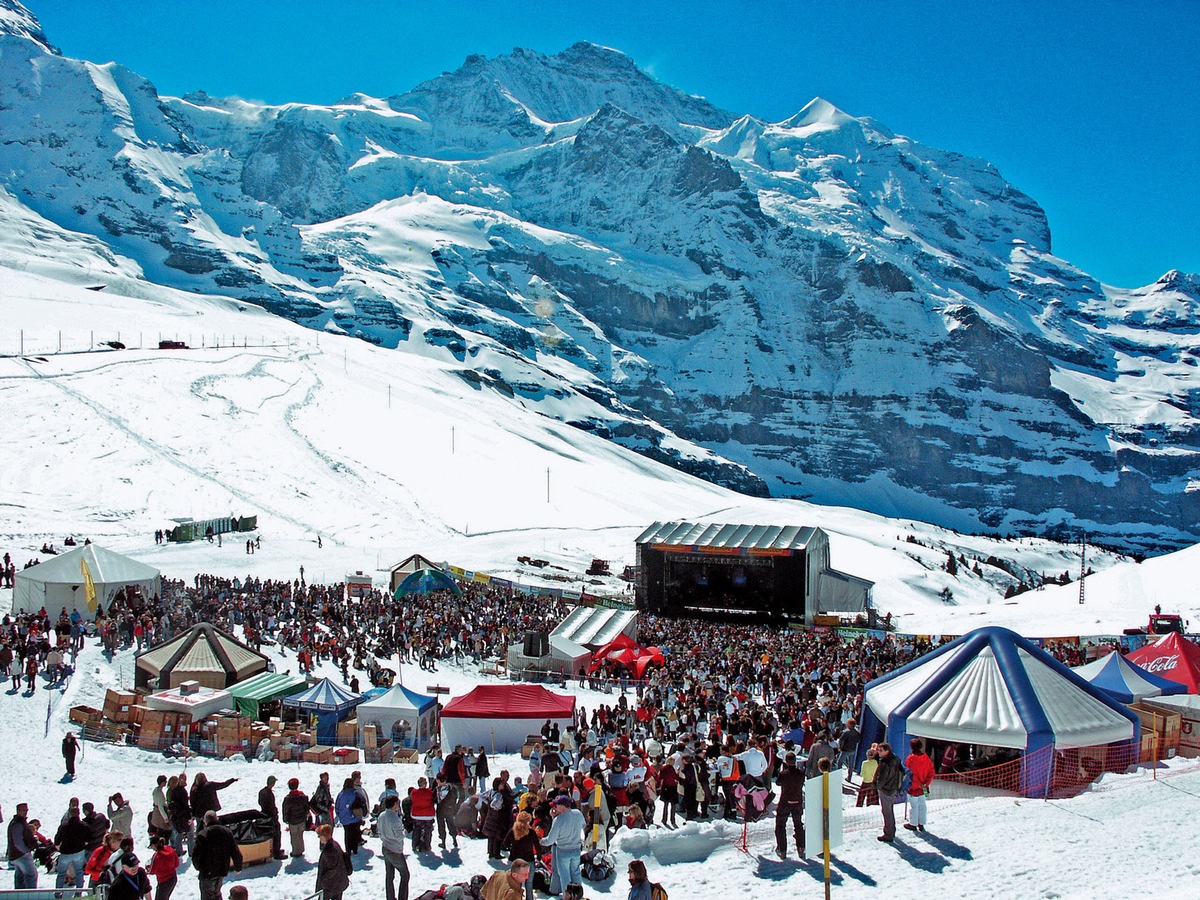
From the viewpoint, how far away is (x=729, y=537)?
41.5m

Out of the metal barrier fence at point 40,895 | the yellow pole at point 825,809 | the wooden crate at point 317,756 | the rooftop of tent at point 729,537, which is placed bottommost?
the wooden crate at point 317,756

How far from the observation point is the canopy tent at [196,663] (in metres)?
19.0

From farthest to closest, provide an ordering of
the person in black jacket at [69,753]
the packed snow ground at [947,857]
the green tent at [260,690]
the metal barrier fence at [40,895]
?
the green tent at [260,690] → the person in black jacket at [69,753] → the packed snow ground at [947,857] → the metal barrier fence at [40,895]

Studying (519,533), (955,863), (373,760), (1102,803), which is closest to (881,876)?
(955,863)

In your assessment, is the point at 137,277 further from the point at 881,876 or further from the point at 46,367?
the point at 881,876

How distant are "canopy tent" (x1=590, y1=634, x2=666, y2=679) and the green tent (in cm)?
919

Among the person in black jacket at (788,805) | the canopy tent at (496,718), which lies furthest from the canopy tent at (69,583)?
the person in black jacket at (788,805)

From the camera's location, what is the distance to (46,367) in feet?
226

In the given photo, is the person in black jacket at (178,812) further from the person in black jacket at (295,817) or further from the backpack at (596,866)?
the backpack at (596,866)

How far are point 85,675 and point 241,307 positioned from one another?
15123 centimetres

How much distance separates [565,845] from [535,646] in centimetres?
1686

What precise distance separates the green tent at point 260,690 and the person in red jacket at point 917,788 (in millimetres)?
12290

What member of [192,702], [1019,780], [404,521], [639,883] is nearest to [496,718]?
[192,702]

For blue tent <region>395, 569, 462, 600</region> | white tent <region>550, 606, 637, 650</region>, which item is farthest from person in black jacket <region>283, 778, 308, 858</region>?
blue tent <region>395, 569, 462, 600</region>
